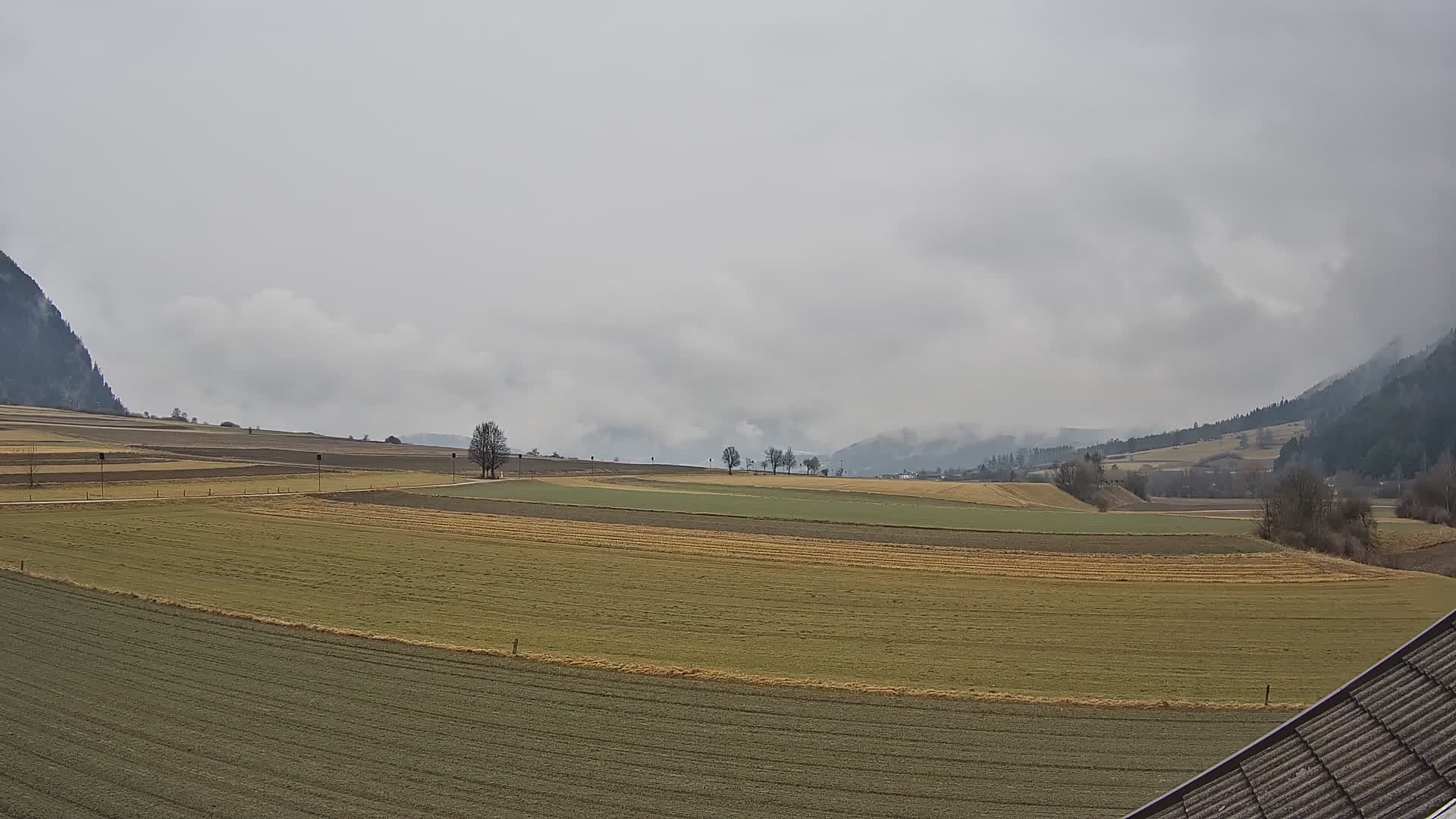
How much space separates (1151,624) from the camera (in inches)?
1307

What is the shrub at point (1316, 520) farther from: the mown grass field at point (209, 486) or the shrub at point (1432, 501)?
the mown grass field at point (209, 486)

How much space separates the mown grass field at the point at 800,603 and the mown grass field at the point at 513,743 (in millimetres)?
2979

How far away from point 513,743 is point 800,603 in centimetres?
1919

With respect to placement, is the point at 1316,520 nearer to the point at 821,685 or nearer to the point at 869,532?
the point at 869,532

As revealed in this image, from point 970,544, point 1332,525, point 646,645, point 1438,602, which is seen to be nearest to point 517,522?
point 970,544

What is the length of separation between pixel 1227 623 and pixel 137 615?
42133 millimetres

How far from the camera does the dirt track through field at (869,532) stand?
2355 inches

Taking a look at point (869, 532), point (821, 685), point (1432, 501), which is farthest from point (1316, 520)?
point (821, 685)

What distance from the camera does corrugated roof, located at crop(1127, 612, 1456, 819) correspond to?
21.5 feet

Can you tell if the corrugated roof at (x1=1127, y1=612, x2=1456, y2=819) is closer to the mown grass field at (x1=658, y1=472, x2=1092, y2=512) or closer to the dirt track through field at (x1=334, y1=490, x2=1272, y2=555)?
the dirt track through field at (x1=334, y1=490, x2=1272, y2=555)

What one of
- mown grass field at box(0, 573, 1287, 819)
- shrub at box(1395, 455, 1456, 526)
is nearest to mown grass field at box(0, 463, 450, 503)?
mown grass field at box(0, 573, 1287, 819)

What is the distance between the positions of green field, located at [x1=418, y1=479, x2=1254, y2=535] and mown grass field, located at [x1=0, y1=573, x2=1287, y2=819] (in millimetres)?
51042

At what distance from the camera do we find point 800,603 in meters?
36.0

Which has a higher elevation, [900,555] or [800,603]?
[900,555]
